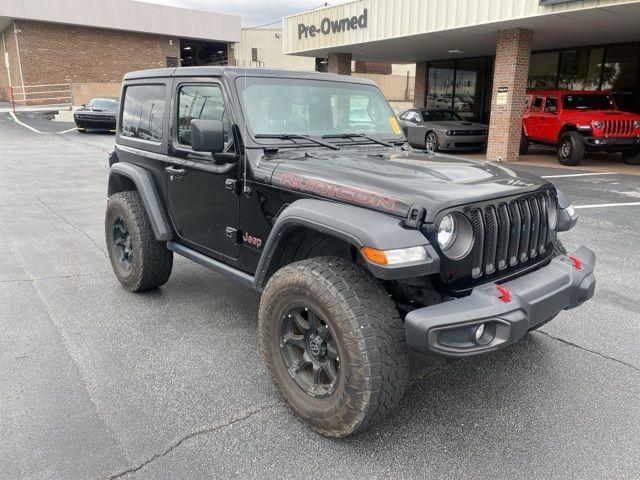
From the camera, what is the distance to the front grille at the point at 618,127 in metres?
12.5

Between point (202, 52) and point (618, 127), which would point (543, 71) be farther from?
point (202, 52)

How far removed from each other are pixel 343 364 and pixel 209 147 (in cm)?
155

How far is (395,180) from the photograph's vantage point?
107 inches

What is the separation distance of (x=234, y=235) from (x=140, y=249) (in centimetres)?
121

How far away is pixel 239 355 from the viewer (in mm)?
3572

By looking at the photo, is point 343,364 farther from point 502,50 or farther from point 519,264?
point 502,50

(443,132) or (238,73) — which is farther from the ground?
(238,73)

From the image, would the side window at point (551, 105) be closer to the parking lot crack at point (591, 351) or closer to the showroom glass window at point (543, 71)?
the showroom glass window at point (543, 71)

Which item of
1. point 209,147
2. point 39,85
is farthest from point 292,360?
point 39,85

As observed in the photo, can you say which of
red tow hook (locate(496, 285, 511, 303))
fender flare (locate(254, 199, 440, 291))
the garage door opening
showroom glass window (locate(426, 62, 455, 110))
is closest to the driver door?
fender flare (locate(254, 199, 440, 291))

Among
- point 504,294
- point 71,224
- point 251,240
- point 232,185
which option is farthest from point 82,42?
point 504,294

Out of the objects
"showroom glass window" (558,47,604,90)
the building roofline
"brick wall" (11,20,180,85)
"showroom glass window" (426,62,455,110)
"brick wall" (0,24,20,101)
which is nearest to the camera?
"showroom glass window" (558,47,604,90)

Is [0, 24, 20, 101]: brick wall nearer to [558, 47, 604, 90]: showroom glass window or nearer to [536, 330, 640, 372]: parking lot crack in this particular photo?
[558, 47, 604, 90]: showroom glass window

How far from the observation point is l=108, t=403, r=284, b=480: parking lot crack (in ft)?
8.04
